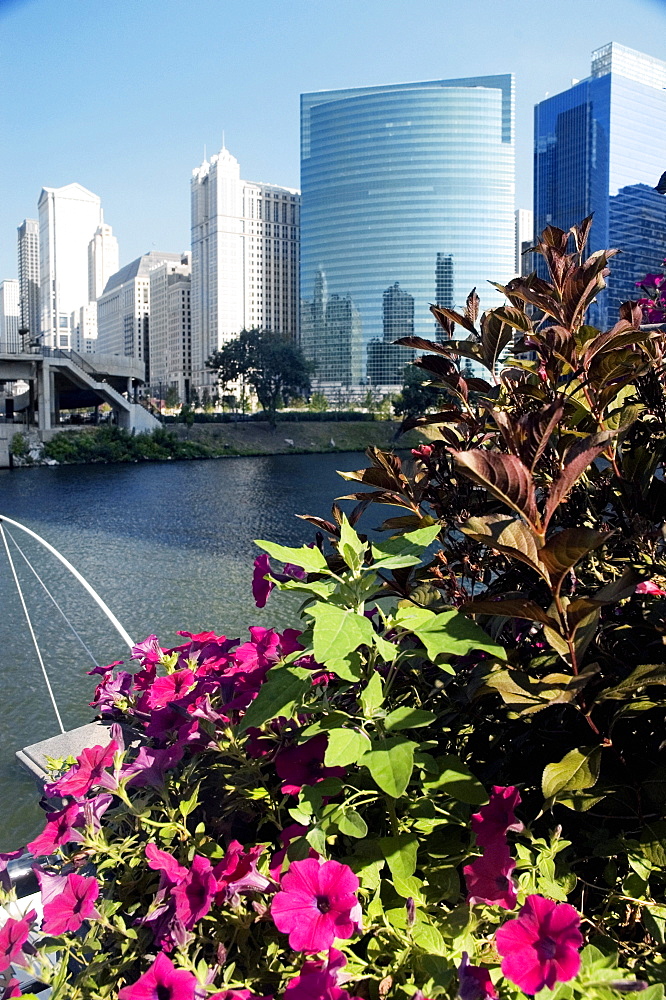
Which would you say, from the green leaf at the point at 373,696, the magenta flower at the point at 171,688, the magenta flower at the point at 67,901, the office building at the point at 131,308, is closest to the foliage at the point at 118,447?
the magenta flower at the point at 171,688

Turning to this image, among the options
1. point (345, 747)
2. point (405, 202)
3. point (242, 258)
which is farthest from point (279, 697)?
point (242, 258)

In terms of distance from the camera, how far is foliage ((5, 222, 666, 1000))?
0.63 meters

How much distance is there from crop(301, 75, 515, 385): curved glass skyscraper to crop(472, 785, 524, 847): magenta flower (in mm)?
58194

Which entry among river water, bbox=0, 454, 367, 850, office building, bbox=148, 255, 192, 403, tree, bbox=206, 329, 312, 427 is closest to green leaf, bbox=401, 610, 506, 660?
river water, bbox=0, 454, 367, 850

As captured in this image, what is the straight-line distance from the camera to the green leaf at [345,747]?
627mm

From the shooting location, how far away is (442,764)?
766 mm

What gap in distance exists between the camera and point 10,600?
5.80m

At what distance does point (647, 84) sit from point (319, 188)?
30.2 m

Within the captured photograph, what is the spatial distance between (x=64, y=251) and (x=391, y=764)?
137m

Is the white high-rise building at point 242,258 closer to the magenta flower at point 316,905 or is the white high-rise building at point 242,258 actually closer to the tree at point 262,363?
the tree at point 262,363

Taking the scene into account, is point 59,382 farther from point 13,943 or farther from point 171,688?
point 13,943

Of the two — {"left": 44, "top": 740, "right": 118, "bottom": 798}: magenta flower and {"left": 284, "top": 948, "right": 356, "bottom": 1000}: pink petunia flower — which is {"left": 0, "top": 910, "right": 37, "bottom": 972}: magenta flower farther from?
{"left": 284, "top": 948, "right": 356, "bottom": 1000}: pink petunia flower

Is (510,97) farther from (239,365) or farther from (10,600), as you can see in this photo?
(10,600)

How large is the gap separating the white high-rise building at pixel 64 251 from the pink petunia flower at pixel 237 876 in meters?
129
